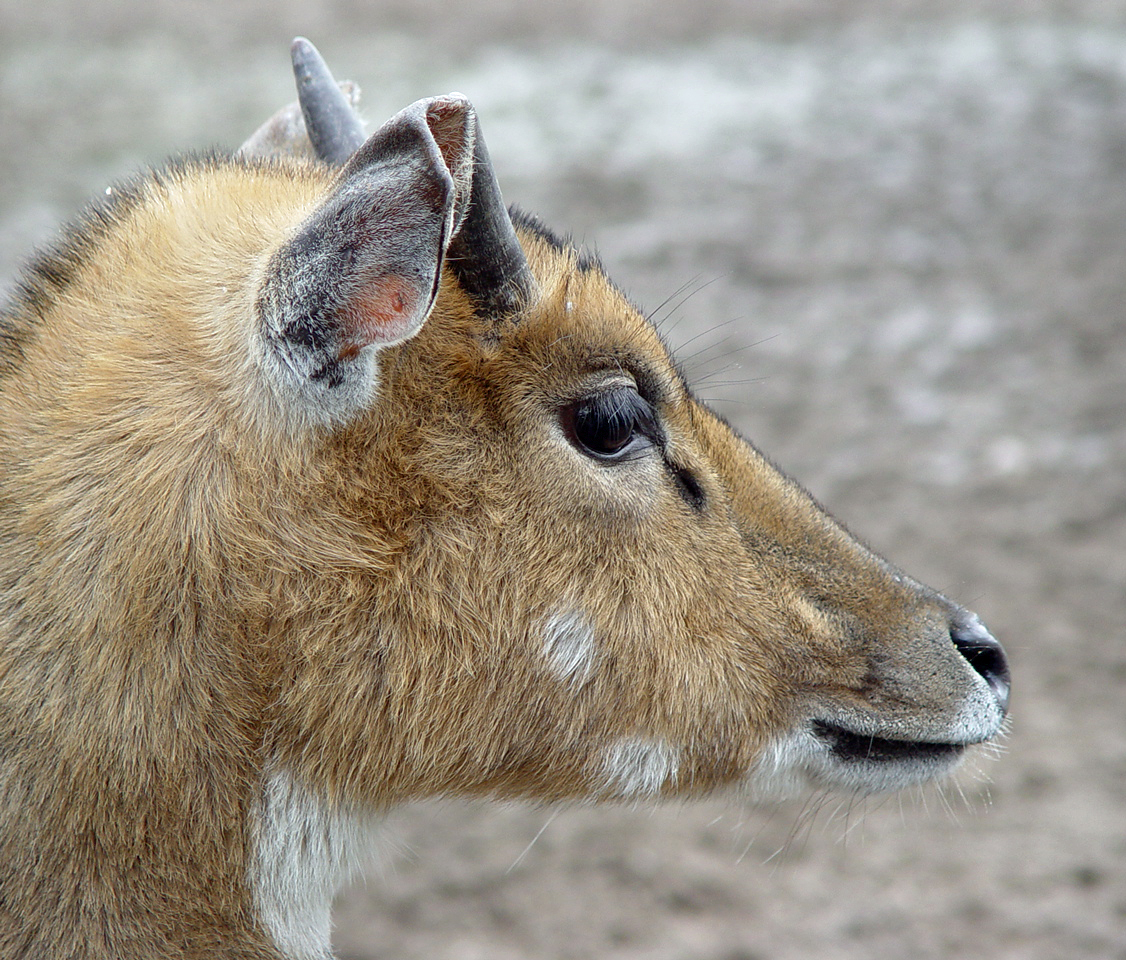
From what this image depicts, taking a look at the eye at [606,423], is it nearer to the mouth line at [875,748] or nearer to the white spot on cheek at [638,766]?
the white spot on cheek at [638,766]

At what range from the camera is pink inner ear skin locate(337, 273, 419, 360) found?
256 centimetres

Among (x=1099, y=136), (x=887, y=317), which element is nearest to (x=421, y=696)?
(x=887, y=317)

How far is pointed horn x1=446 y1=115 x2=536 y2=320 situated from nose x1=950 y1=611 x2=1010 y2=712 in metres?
1.52

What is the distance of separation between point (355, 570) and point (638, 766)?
37.7 inches

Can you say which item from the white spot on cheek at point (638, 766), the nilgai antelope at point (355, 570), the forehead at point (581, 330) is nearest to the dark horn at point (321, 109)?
the nilgai antelope at point (355, 570)

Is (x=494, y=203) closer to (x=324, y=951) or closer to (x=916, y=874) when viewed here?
(x=324, y=951)

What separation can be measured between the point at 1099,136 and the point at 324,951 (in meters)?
11.2

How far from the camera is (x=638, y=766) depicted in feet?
10.5

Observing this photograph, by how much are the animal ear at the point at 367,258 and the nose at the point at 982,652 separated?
1.82 meters

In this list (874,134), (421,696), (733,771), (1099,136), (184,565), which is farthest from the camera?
(874,134)

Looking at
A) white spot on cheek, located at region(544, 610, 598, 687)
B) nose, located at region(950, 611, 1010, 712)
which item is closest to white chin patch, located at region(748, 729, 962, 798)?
nose, located at region(950, 611, 1010, 712)

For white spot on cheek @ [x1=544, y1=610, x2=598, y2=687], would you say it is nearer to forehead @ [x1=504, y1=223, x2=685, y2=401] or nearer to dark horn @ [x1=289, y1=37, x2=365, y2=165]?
forehead @ [x1=504, y1=223, x2=685, y2=401]

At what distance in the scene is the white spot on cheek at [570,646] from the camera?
118 inches

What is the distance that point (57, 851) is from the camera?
2.70 m
